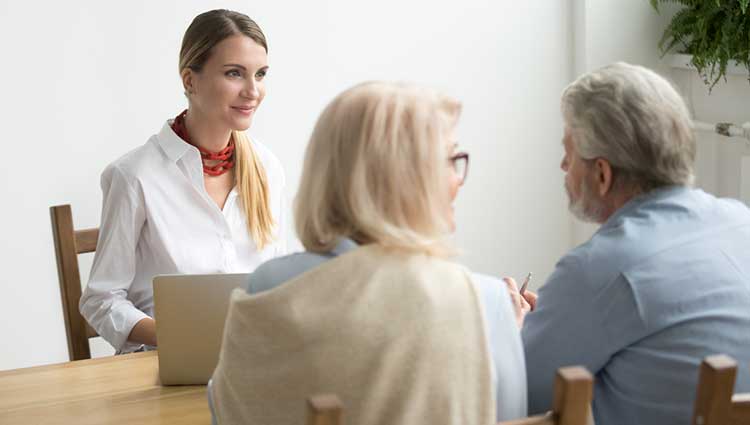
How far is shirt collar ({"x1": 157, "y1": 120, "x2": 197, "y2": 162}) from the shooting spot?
2615 mm

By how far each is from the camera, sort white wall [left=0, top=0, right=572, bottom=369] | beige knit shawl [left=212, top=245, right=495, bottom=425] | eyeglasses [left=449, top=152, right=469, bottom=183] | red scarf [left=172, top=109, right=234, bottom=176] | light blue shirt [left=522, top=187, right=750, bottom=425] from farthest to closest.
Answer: white wall [left=0, top=0, right=572, bottom=369] < red scarf [left=172, top=109, right=234, bottom=176] < light blue shirt [left=522, top=187, right=750, bottom=425] < eyeglasses [left=449, top=152, right=469, bottom=183] < beige knit shawl [left=212, top=245, right=495, bottom=425]

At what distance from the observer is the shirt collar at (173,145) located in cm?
262

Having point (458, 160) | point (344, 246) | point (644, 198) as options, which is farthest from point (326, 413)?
point (644, 198)

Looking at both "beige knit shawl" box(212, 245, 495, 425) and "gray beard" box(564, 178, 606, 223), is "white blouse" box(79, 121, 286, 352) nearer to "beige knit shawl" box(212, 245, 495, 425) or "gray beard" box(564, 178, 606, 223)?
"gray beard" box(564, 178, 606, 223)

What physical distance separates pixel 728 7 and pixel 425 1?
1.05 meters

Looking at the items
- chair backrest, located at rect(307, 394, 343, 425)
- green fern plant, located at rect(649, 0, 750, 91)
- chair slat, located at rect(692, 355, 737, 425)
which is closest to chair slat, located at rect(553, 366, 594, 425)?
chair slat, located at rect(692, 355, 737, 425)

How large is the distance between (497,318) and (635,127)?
439 mm

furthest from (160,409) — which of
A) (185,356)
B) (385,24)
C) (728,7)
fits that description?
(728,7)

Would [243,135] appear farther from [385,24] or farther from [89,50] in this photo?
[385,24]

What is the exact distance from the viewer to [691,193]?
1711 mm

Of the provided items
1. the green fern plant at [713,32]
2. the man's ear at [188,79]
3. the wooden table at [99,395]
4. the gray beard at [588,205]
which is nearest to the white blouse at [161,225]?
the man's ear at [188,79]

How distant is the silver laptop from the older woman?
47 centimetres

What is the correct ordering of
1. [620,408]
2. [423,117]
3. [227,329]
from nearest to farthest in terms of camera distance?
[423,117] < [227,329] < [620,408]

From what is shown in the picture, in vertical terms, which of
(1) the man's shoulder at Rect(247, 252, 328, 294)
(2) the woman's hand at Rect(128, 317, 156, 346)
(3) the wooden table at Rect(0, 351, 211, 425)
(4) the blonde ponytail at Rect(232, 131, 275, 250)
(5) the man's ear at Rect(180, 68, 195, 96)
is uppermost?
(5) the man's ear at Rect(180, 68, 195, 96)
